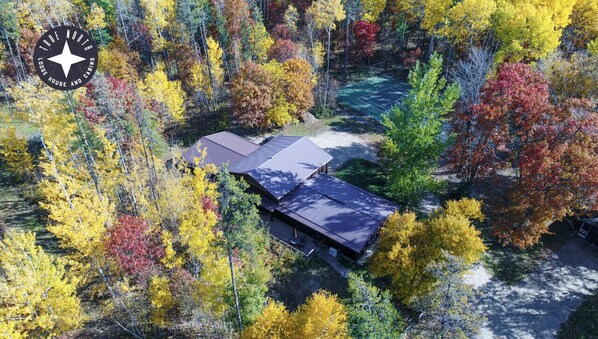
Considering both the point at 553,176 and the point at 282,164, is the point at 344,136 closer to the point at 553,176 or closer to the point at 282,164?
the point at 282,164

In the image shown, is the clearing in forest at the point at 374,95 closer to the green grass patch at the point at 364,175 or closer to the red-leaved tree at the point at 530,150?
the green grass patch at the point at 364,175

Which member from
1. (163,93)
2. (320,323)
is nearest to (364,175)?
(320,323)

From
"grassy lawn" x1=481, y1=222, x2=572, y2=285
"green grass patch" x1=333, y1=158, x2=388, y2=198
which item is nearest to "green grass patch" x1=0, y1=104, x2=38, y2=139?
"green grass patch" x1=333, y1=158, x2=388, y2=198

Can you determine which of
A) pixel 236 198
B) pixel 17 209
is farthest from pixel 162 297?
pixel 17 209

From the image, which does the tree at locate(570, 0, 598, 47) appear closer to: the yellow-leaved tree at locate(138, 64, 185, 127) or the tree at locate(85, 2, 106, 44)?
the yellow-leaved tree at locate(138, 64, 185, 127)

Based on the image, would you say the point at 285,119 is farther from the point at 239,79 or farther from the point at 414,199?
the point at 414,199

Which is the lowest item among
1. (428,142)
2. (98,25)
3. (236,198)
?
(428,142)
